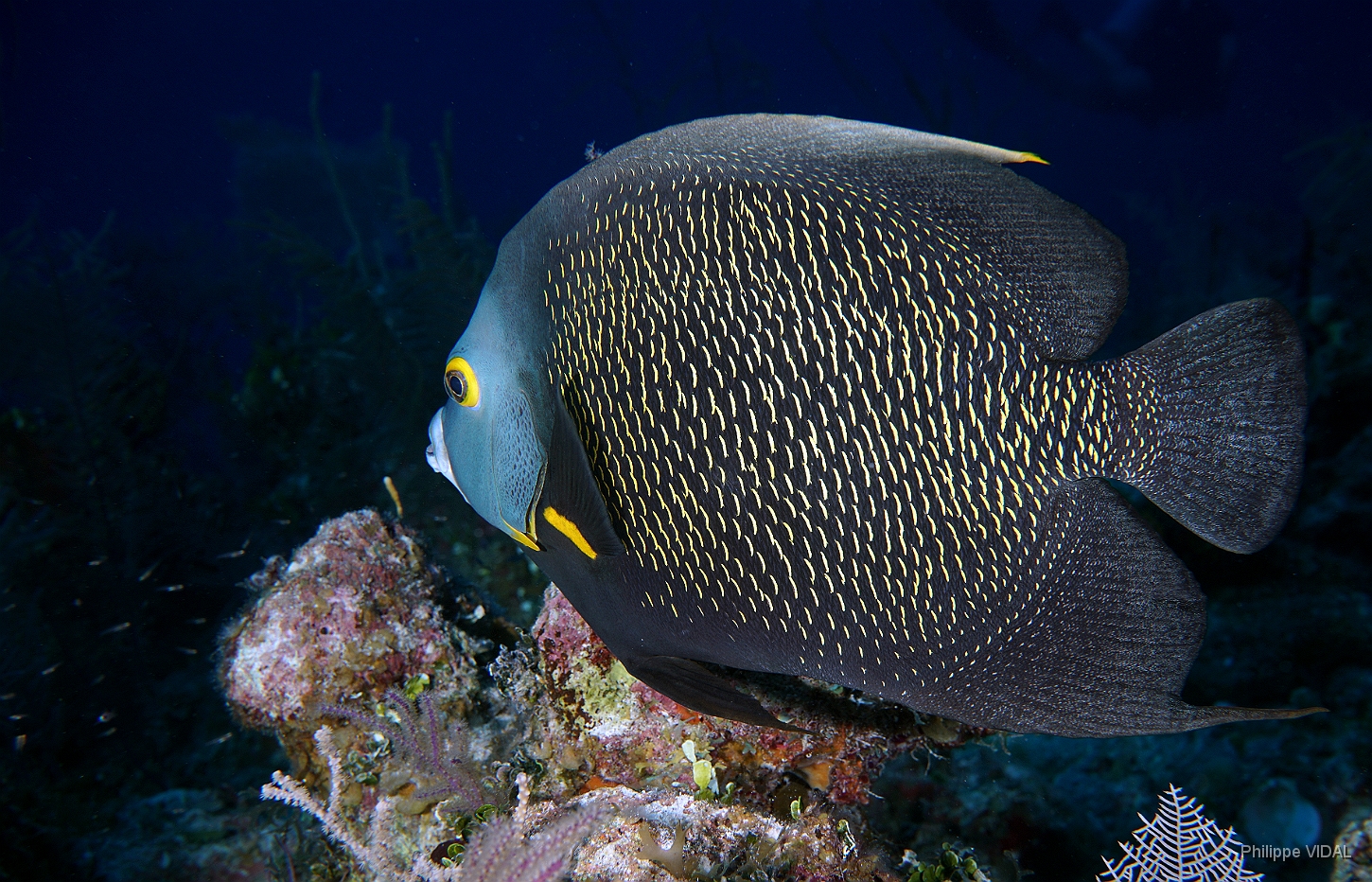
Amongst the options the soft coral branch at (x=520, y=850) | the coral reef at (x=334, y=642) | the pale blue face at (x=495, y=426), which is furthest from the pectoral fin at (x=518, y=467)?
the coral reef at (x=334, y=642)

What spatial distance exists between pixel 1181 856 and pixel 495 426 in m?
2.42

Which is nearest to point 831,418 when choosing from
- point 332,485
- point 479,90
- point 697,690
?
point 697,690

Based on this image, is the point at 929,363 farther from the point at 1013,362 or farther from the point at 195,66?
the point at 195,66

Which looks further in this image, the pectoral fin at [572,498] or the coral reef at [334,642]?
the coral reef at [334,642]

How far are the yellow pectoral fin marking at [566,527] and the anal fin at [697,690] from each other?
32 centimetres

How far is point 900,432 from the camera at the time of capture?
1271mm

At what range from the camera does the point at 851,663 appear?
1378 millimetres

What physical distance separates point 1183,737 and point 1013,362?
15.2 feet

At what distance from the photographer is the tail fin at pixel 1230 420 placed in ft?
4.21

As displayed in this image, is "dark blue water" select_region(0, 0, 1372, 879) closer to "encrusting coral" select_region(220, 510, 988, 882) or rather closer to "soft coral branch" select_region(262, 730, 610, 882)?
"encrusting coral" select_region(220, 510, 988, 882)

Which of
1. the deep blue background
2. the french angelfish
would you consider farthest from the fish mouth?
the deep blue background

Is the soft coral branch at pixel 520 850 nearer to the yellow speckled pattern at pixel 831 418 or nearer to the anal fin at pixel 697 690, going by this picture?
the anal fin at pixel 697 690

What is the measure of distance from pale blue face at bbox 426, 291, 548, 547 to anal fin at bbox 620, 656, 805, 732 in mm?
401

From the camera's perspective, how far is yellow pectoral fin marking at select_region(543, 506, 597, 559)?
1.39m
